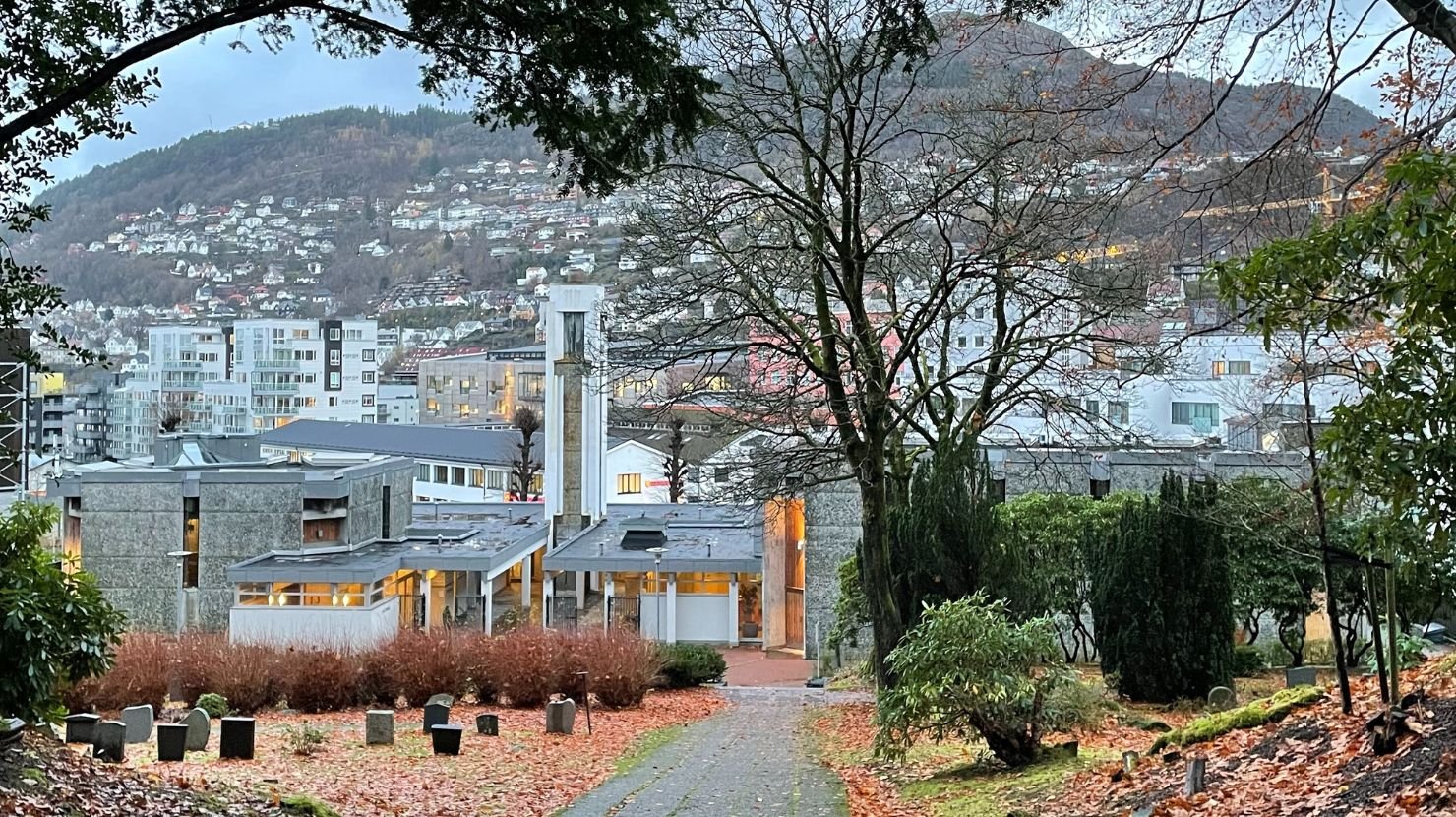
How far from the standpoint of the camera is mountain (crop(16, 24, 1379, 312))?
392 ft

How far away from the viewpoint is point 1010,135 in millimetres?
15484

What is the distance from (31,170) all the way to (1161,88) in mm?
8643

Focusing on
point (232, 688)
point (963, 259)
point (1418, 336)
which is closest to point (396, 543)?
point (232, 688)

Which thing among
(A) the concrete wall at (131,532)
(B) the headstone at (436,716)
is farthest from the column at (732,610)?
(B) the headstone at (436,716)

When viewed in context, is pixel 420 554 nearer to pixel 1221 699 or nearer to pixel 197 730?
pixel 197 730

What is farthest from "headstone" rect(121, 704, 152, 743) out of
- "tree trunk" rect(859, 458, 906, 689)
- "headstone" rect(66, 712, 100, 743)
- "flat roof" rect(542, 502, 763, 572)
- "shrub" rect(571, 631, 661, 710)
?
"flat roof" rect(542, 502, 763, 572)

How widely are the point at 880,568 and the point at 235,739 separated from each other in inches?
332

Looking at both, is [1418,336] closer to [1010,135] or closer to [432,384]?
[1010,135]

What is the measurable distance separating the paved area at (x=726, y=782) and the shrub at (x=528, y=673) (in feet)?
11.2

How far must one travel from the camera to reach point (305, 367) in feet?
309

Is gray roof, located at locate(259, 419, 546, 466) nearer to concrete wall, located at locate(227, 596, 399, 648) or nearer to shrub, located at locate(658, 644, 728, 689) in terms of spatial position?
concrete wall, located at locate(227, 596, 399, 648)

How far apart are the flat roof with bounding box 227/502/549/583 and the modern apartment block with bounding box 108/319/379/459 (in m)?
52.7

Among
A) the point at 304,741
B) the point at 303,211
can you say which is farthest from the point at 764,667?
the point at 303,211

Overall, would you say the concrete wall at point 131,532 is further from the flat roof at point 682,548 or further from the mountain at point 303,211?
the mountain at point 303,211
